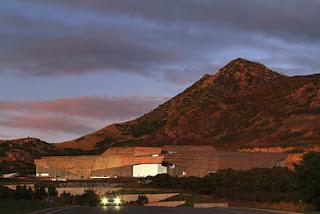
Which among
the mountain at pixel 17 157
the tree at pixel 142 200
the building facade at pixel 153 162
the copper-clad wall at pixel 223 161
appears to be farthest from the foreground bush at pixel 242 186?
the mountain at pixel 17 157

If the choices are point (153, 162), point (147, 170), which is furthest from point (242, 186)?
point (147, 170)

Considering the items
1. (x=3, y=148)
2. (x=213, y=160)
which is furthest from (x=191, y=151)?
(x=3, y=148)

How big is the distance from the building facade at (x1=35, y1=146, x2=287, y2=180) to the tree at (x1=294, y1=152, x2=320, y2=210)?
257 ft

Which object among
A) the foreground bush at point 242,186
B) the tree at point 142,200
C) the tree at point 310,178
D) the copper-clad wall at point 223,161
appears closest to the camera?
the tree at point 310,178

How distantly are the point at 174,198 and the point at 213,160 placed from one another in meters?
54.6

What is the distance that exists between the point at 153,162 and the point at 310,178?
9456 cm

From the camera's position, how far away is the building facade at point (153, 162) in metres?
125

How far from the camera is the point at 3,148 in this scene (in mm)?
187375

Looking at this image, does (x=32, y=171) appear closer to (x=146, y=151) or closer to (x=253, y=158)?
(x=146, y=151)

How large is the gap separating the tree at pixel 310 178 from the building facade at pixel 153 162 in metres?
78.2

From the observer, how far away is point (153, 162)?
13812 cm

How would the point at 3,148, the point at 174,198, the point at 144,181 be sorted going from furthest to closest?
the point at 3,148, the point at 144,181, the point at 174,198

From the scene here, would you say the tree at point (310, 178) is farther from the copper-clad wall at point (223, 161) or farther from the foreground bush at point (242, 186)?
the copper-clad wall at point (223, 161)

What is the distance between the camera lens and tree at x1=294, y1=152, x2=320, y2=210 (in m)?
44.2
